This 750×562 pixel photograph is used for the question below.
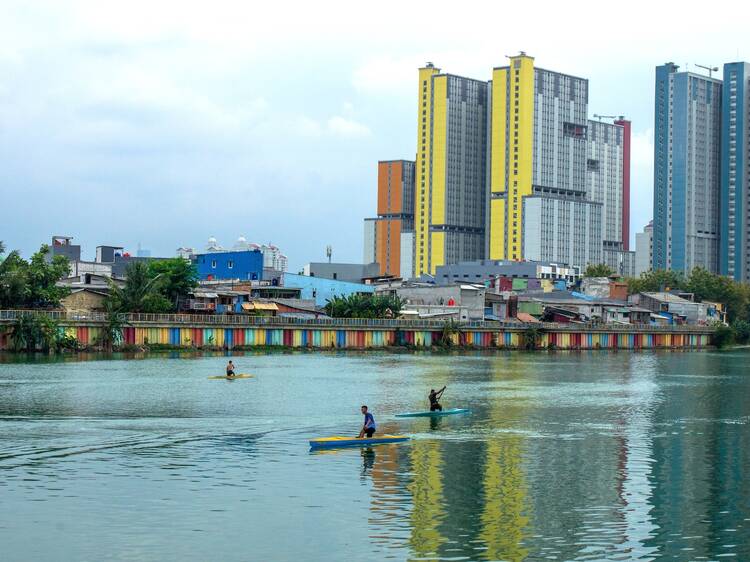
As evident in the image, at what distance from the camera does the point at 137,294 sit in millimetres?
101938

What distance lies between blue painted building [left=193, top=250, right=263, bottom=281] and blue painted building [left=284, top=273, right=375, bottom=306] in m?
11.0

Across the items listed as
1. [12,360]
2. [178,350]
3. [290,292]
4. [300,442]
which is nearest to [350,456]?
[300,442]

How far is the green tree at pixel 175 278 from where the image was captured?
368ft

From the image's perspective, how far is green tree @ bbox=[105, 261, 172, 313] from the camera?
101250 millimetres

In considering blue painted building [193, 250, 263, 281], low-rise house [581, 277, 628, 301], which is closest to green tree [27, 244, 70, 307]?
blue painted building [193, 250, 263, 281]

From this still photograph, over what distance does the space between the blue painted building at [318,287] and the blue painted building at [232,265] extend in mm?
10953

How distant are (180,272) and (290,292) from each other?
53.0ft

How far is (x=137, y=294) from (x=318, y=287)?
31.2 meters

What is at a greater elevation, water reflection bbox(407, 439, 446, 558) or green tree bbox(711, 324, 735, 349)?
green tree bbox(711, 324, 735, 349)

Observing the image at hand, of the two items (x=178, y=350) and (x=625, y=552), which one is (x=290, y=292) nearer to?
(x=178, y=350)

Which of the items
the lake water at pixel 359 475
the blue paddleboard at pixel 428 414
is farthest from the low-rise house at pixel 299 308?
the blue paddleboard at pixel 428 414

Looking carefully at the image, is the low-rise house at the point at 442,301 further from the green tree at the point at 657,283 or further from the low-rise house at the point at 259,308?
the green tree at the point at 657,283

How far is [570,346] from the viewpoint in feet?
421

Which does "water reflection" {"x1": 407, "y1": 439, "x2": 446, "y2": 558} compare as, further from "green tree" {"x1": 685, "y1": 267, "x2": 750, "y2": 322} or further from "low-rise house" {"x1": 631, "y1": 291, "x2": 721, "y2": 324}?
"green tree" {"x1": 685, "y1": 267, "x2": 750, "y2": 322}
